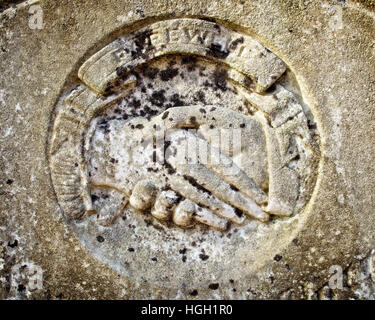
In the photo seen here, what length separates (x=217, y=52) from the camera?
6.70 ft

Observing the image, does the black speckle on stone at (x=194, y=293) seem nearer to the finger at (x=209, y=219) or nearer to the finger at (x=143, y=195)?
the finger at (x=209, y=219)

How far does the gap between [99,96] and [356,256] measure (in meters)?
1.24

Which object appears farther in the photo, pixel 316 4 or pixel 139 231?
pixel 139 231

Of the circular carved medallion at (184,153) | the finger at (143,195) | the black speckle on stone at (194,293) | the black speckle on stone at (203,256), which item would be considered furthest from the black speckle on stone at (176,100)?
the black speckle on stone at (194,293)

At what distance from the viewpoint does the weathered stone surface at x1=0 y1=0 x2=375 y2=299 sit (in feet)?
6.59

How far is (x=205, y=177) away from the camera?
2033 millimetres

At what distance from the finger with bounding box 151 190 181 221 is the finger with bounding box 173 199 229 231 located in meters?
0.02

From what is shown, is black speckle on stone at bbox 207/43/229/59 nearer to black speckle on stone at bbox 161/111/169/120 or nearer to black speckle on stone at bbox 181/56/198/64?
black speckle on stone at bbox 181/56/198/64

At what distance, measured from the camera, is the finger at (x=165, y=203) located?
6.64 feet

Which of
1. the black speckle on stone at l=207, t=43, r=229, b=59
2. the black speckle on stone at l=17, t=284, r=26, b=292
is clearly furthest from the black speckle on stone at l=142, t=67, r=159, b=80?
the black speckle on stone at l=17, t=284, r=26, b=292

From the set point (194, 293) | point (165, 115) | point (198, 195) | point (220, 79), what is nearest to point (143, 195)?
point (198, 195)

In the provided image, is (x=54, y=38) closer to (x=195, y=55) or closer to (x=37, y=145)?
(x=37, y=145)

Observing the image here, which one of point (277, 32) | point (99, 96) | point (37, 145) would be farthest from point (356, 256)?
point (37, 145)

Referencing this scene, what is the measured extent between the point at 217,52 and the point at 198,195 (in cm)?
59
